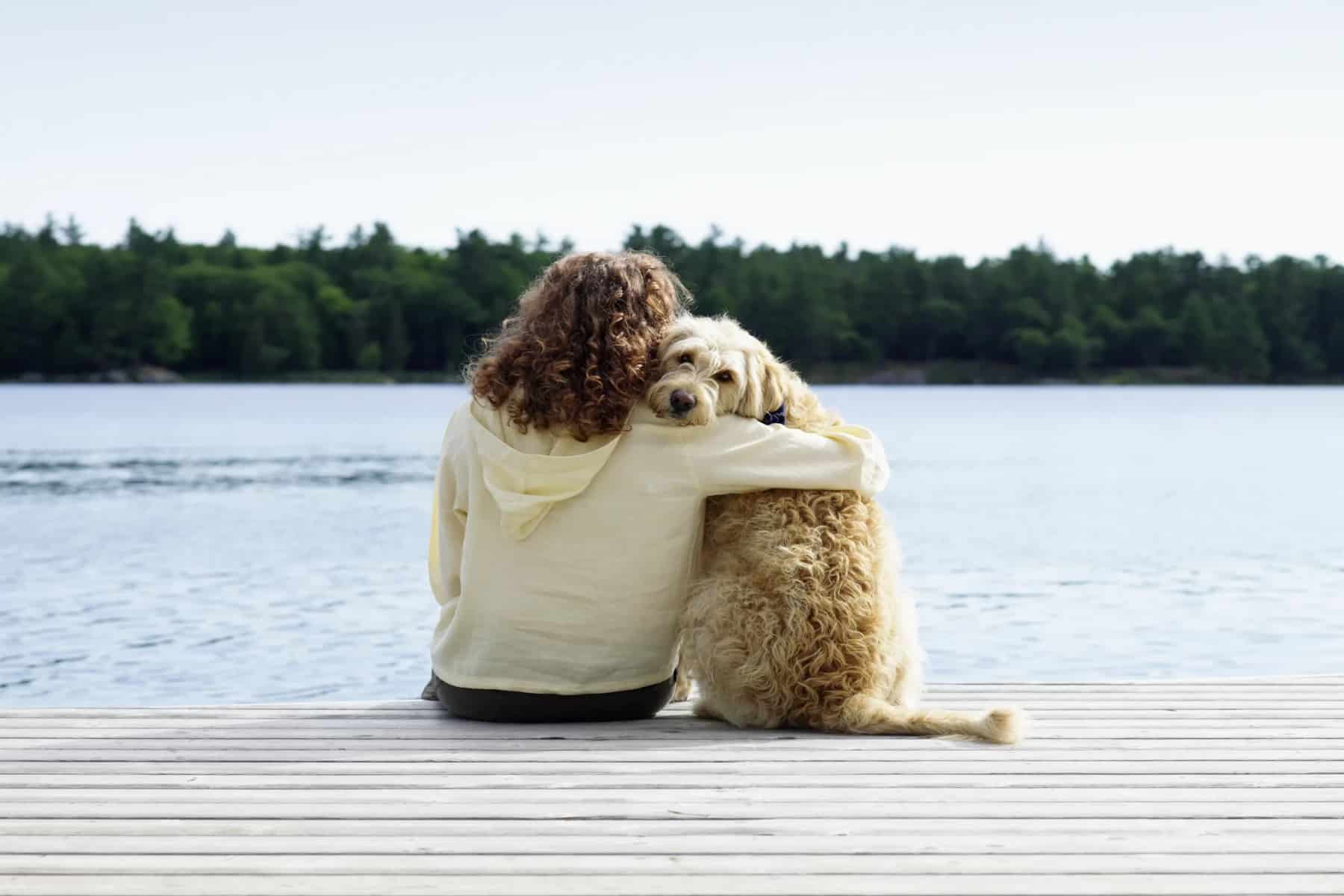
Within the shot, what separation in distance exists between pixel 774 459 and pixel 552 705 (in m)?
0.99

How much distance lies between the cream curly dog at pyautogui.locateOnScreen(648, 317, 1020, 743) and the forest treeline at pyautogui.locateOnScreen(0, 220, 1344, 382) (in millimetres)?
71429

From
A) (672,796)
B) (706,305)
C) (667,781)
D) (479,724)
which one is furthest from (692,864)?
(706,305)

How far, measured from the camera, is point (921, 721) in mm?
3906

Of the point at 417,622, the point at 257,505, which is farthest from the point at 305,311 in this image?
the point at 417,622

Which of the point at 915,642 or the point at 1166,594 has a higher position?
the point at 915,642

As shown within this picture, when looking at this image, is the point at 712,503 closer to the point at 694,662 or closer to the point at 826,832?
the point at 694,662

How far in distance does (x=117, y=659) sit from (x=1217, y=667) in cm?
791

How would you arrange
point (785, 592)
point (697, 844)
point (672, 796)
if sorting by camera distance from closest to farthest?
point (697, 844) < point (672, 796) < point (785, 592)

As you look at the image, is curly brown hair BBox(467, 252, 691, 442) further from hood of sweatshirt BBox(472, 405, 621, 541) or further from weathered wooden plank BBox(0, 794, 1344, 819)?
weathered wooden plank BBox(0, 794, 1344, 819)

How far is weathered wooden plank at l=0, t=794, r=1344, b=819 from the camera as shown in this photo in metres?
3.17

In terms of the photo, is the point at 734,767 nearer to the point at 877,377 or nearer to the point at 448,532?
the point at 448,532

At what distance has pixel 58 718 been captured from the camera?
4258 mm

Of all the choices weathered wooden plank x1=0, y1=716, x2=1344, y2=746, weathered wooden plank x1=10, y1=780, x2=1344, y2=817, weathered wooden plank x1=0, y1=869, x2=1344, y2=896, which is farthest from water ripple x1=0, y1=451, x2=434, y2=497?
weathered wooden plank x1=0, y1=869, x2=1344, y2=896

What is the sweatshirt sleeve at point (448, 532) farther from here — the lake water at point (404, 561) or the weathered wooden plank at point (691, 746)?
the lake water at point (404, 561)
